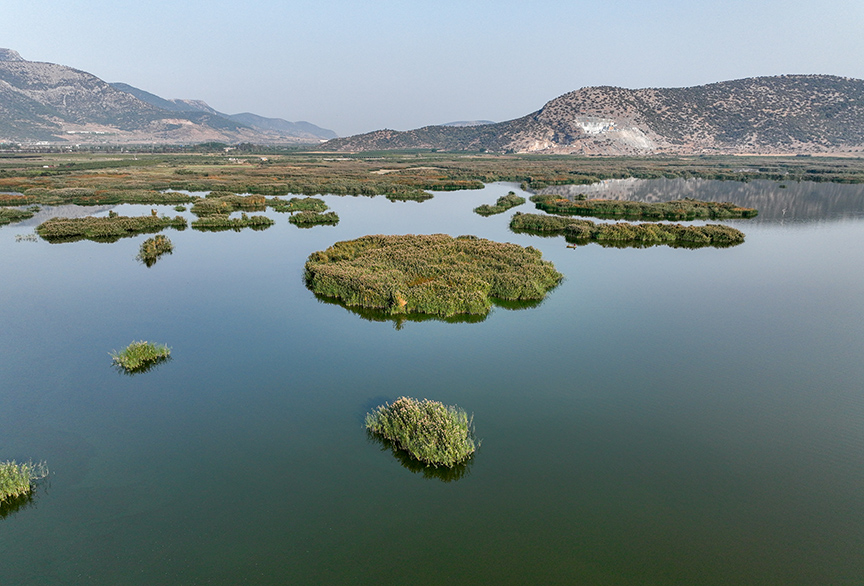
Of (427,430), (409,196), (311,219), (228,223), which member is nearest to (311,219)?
(311,219)

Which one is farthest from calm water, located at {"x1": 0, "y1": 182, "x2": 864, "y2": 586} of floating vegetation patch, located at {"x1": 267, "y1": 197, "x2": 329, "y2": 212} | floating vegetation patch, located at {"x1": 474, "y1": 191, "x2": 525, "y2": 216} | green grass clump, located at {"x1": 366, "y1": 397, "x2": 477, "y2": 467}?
floating vegetation patch, located at {"x1": 474, "y1": 191, "x2": 525, "y2": 216}

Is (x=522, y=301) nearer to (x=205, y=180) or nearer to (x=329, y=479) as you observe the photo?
(x=329, y=479)

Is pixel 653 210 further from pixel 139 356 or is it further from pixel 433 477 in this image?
pixel 139 356

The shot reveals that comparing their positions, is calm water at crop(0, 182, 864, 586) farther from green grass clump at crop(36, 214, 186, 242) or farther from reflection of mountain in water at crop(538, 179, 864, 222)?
reflection of mountain in water at crop(538, 179, 864, 222)

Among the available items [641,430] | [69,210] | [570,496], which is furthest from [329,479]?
[69,210]

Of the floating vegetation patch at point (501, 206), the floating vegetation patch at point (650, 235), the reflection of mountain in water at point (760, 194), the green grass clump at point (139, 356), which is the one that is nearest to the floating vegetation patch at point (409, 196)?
the floating vegetation patch at point (501, 206)

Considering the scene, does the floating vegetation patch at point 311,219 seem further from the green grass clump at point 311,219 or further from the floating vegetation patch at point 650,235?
the floating vegetation patch at point 650,235
